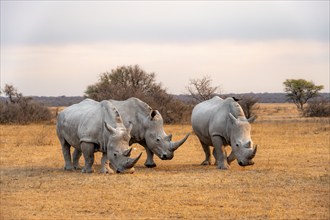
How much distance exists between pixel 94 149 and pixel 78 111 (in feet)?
4.27

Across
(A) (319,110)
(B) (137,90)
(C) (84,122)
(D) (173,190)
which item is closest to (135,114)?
(C) (84,122)

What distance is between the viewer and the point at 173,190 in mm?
13344

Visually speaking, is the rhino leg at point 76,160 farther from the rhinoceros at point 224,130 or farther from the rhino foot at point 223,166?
the rhino foot at point 223,166

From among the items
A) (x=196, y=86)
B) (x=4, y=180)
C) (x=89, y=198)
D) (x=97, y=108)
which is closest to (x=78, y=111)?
(x=97, y=108)

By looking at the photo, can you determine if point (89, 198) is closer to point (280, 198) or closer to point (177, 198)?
point (177, 198)

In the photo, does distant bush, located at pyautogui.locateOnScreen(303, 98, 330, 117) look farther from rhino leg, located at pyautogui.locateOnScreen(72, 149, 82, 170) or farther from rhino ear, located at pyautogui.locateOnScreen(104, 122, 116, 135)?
rhino ear, located at pyautogui.locateOnScreen(104, 122, 116, 135)

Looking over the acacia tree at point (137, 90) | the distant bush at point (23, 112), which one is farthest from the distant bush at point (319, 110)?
the distant bush at point (23, 112)

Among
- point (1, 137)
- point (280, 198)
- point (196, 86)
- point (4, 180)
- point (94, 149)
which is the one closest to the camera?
point (280, 198)

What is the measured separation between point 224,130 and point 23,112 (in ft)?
91.2

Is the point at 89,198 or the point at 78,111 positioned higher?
the point at 78,111

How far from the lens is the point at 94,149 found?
16594mm

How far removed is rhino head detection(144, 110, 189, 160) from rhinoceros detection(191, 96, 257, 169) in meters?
1.14

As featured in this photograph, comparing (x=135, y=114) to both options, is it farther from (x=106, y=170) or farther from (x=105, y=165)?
(x=106, y=170)

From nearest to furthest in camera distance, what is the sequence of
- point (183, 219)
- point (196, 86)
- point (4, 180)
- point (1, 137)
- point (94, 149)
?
1. point (183, 219)
2. point (4, 180)
3. point (94, 149)
4. point (1, 137)
5. point (196, 86)
